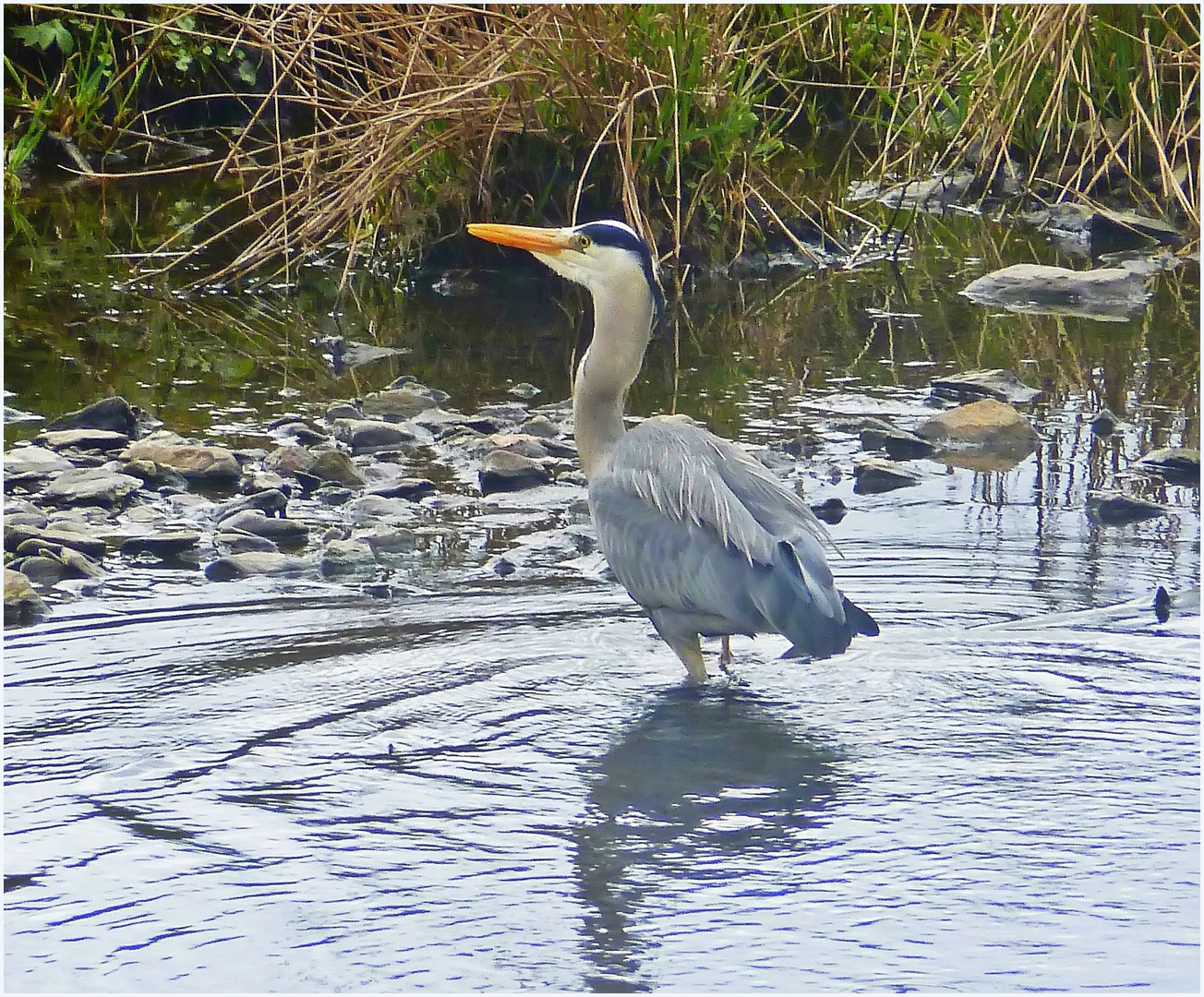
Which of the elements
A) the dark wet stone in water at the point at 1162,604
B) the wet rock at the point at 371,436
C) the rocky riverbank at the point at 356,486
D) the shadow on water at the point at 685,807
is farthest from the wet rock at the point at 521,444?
the dark wet stone in water at the point at 1162,604

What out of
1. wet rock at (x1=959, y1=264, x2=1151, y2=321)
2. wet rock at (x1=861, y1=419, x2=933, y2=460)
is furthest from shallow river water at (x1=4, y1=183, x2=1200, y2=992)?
wet rock at (x1=959, y1=264, x2=1151, y2=321)

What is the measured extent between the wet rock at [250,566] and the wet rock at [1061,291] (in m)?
5.32

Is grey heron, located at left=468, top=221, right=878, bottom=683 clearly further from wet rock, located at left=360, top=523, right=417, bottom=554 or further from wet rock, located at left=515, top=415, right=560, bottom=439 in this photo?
wet rock, located at left=515, top=415, right=560, bottom=439

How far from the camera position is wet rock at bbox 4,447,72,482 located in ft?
21.4

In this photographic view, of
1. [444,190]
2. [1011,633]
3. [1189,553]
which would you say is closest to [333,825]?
[1011,633]

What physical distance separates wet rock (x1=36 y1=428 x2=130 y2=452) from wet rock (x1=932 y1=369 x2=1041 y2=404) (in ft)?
11.8

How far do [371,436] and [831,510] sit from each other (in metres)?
1.97

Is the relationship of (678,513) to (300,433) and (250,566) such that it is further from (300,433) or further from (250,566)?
(300,433)

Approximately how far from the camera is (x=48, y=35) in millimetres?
12961

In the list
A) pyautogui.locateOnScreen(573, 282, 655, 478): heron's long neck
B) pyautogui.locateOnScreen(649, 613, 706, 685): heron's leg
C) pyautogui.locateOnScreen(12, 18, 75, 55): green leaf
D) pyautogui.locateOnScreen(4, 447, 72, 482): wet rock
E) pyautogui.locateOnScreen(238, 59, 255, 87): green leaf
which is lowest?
pyautogui.locateOnScreen(649, 613, 706, 685): heron's leg

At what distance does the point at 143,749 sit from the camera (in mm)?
4289

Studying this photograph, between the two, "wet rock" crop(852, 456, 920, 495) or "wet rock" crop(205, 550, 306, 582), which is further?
"wet rock" crop(852, 456, 920, 495)

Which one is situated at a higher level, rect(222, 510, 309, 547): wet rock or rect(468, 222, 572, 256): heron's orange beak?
rect(468, 222, 572, 256): heron's orange beak

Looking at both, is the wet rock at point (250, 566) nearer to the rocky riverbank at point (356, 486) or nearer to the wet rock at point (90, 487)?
the rocky riverbank at point (356, 486)
